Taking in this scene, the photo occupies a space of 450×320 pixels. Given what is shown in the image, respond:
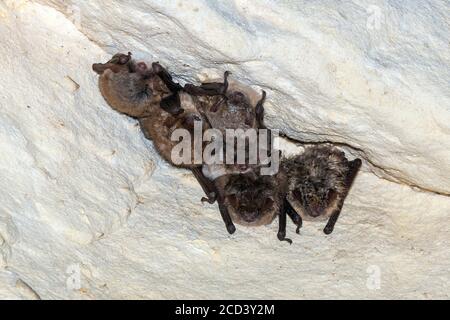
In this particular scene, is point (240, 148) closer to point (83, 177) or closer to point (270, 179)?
point (270, 179)

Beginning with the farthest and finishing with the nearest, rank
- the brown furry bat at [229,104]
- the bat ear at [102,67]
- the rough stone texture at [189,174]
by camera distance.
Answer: the brown furry bat at [229,104] → the bat ear at [102,67] → the rough stone texture at [189,174]

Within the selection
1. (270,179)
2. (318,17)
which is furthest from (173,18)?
(270,179)

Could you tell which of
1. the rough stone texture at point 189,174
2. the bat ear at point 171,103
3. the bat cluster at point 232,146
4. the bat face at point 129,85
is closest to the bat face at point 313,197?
the bat cluster at point 232,146

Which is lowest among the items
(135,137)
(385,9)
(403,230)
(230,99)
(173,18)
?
(403,230)

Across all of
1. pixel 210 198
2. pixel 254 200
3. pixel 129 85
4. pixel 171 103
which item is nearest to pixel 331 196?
pixel 254 200

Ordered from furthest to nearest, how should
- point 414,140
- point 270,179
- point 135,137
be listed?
point 270,179, point 135,137, point 414,140

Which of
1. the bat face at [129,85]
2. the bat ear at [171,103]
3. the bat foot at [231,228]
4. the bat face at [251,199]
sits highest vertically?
the bat face at [129,85]

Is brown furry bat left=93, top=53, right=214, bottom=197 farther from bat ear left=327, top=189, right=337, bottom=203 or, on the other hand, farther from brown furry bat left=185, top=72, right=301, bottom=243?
bat ear left=327, top=189, right=337, bottom=203

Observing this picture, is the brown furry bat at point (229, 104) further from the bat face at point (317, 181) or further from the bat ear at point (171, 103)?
the bat face at point (317, 181)
